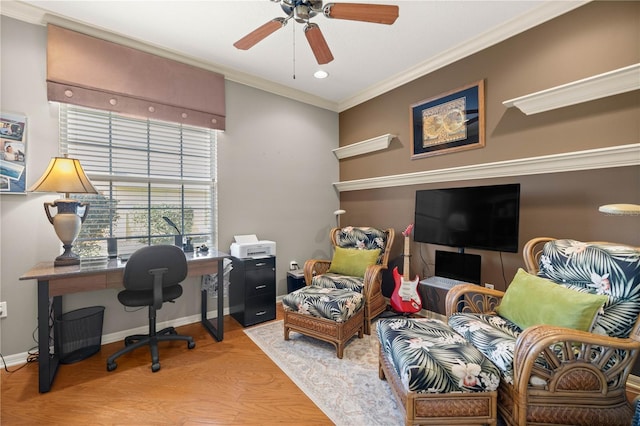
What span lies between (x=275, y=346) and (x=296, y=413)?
2.73 feet

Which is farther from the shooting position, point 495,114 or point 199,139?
point 199,139

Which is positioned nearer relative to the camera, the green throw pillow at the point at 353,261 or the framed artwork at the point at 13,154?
the framed artwork at the point at 13,154

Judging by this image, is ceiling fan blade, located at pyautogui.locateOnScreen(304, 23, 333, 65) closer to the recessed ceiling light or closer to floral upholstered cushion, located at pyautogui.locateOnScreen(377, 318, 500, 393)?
the recessed ceiling light

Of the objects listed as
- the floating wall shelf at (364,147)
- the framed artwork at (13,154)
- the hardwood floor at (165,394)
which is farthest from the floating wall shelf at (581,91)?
the framed artwork at (13,154)

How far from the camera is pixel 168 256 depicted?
2.18m

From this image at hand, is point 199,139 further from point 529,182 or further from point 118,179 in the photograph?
point 529,182

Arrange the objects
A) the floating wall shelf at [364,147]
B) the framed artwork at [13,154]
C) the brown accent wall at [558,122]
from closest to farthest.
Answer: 1. the brown accent wall at [558,122]
2. the framed artwork at [13,154]
3. the floating wall shelf at [364,147]

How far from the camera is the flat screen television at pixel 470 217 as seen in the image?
90.0 inches

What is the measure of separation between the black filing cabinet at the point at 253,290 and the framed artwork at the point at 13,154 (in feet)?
6.06

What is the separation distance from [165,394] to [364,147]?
10.8 feet

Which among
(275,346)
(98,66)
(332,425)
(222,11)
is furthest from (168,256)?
(222,11)

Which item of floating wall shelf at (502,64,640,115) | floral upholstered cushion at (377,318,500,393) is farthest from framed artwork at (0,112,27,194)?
floating wall shelf at (502,64,640,115)

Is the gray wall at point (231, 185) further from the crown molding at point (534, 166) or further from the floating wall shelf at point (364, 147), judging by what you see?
the crown molding at point (534, 166)

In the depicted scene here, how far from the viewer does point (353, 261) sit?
10.0 ft
